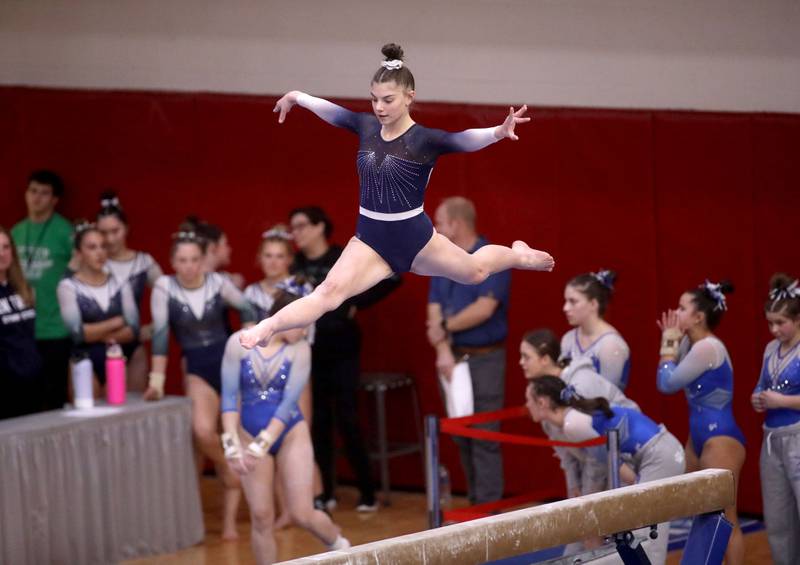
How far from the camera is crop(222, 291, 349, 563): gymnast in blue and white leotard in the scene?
6.66 m

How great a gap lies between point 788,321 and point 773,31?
258cm

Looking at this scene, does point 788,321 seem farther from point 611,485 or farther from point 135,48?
point 135,48

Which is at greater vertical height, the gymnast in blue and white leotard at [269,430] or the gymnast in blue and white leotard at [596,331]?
→ the gymnast in blue and white leotard at [596,331]

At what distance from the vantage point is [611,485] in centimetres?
618

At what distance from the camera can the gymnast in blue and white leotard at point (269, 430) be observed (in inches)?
262

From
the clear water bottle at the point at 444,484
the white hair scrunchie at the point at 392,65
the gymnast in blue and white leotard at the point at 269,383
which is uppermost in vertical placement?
the white hair scrunchie at the point at 392,65

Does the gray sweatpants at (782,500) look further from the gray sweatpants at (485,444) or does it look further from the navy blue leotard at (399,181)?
the navy blue leotard at (399,181)

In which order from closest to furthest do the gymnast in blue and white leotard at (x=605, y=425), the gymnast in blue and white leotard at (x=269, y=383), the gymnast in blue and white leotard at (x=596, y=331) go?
the gymnast in blue and white leotard at (x=605, y=425)
the gymnast in blue and white leotard at (x=269, y=383)
the gymnast in blue and white leotard at (x=596, y=331)

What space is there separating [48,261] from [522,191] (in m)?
3.41

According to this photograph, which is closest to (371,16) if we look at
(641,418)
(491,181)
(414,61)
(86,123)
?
(414,61)

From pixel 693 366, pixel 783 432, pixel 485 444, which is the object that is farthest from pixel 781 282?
pixel 485 444

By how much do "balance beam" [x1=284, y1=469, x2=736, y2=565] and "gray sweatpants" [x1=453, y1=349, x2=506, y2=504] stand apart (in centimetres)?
305

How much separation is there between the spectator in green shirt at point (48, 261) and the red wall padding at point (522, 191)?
540 millimetres

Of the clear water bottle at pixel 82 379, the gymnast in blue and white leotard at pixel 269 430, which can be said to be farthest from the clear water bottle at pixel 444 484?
the clear water bottle at pixel 82 379
